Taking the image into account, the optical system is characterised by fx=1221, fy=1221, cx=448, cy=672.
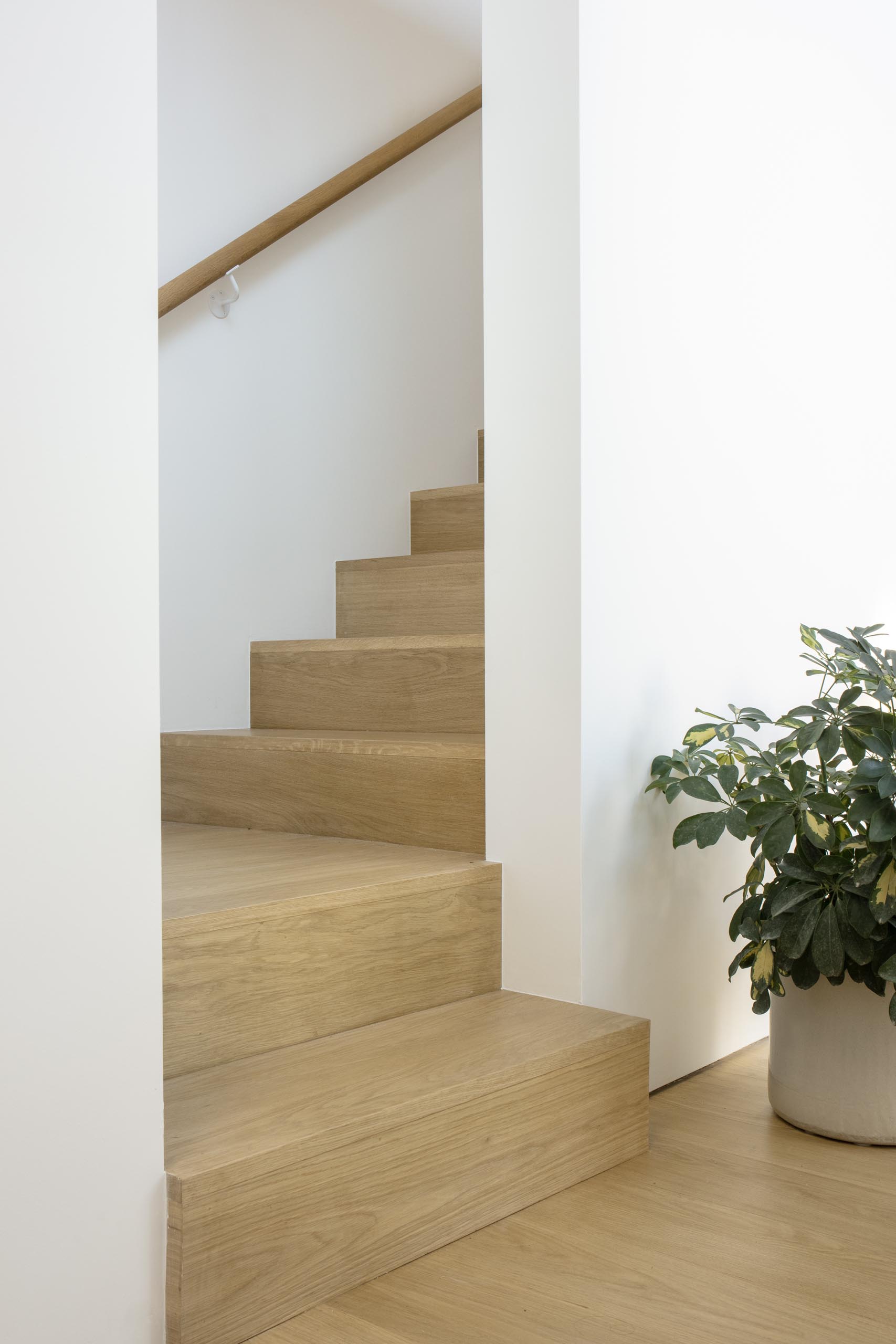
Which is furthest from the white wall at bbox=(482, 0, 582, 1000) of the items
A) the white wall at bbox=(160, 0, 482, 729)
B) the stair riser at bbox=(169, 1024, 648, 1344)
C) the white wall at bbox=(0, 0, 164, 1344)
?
the white wall at bbox=(160, 0, 482, 729)

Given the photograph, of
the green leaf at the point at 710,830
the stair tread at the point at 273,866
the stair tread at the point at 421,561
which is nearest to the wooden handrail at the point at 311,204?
the stair tread at the point at 421,561

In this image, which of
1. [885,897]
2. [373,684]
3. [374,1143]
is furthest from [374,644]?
[374,1143]

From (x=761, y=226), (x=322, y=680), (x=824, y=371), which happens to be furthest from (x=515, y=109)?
(x=322, y=680)

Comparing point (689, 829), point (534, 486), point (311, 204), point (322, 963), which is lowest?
point (322, 963)

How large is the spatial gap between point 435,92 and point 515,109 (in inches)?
59.4

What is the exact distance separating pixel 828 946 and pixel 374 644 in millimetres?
1047

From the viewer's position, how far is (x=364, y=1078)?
133 centimetres

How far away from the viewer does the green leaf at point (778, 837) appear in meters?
1.54

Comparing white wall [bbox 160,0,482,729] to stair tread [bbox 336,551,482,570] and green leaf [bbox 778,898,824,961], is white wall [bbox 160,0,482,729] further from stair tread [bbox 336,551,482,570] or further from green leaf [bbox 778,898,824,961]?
green leaf [bbox 778,898,824,961]

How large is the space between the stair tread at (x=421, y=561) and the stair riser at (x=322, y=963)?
933mm

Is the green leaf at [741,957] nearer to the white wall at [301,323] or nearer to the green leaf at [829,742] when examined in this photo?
the green leaf at [829,742]

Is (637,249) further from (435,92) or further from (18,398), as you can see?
(435,92)

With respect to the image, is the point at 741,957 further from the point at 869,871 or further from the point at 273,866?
the point at 273,866

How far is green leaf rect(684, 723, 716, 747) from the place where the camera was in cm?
173
